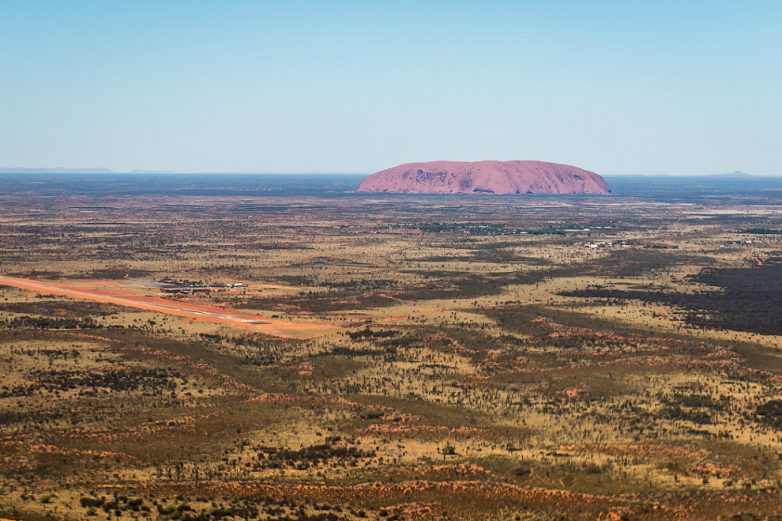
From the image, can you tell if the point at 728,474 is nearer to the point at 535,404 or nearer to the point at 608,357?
the point at 535,404

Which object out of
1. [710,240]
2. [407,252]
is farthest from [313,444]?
[710,240]

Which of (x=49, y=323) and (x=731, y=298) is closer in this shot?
(x=49, y=323)

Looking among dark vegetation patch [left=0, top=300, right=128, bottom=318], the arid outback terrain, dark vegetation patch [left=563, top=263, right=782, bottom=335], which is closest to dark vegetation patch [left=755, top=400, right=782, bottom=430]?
the arid outback terrain

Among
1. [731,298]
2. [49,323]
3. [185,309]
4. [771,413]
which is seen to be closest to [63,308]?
[49,323]

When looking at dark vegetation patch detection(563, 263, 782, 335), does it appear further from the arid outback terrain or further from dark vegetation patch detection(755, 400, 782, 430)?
dark vegetation patch detection(755, 400, 782, 430)

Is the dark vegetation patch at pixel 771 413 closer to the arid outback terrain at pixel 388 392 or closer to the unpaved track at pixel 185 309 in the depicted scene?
the arid outback terrain at pixel 388 392

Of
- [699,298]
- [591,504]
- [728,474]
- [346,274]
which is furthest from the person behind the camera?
[346,274]

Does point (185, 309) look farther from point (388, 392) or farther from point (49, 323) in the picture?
point (388, 392)
